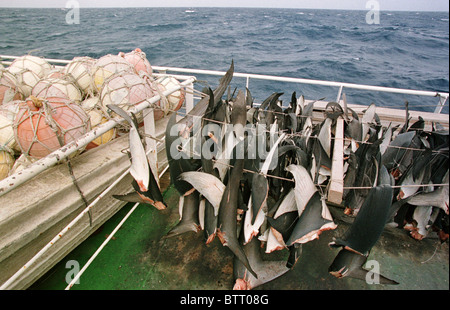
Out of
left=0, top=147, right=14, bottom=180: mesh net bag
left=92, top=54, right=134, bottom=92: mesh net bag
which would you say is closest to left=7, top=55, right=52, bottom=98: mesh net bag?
left=92, top=54, right=134, bottom=92: mesh net bag

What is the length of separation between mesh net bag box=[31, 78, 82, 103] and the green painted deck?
1915 millimetres

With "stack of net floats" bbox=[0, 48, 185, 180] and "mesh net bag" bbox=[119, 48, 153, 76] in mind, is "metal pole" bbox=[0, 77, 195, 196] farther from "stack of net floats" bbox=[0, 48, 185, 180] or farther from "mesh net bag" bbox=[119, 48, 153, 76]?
"mesh net bag" bbox=[119, 48, 153, 76]

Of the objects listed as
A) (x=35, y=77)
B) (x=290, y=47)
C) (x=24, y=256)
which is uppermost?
(x=290, y=47)

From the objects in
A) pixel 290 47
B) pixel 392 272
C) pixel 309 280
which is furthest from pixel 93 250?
pixel 290 47

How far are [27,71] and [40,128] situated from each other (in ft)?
7.66

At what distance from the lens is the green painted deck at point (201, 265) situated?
2178 millimetres

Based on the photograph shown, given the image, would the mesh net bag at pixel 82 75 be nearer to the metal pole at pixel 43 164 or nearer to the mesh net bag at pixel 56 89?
the mesh net bag at pixel 56 89

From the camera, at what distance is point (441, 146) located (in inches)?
74.3

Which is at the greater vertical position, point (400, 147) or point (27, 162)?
point (400, 147)
